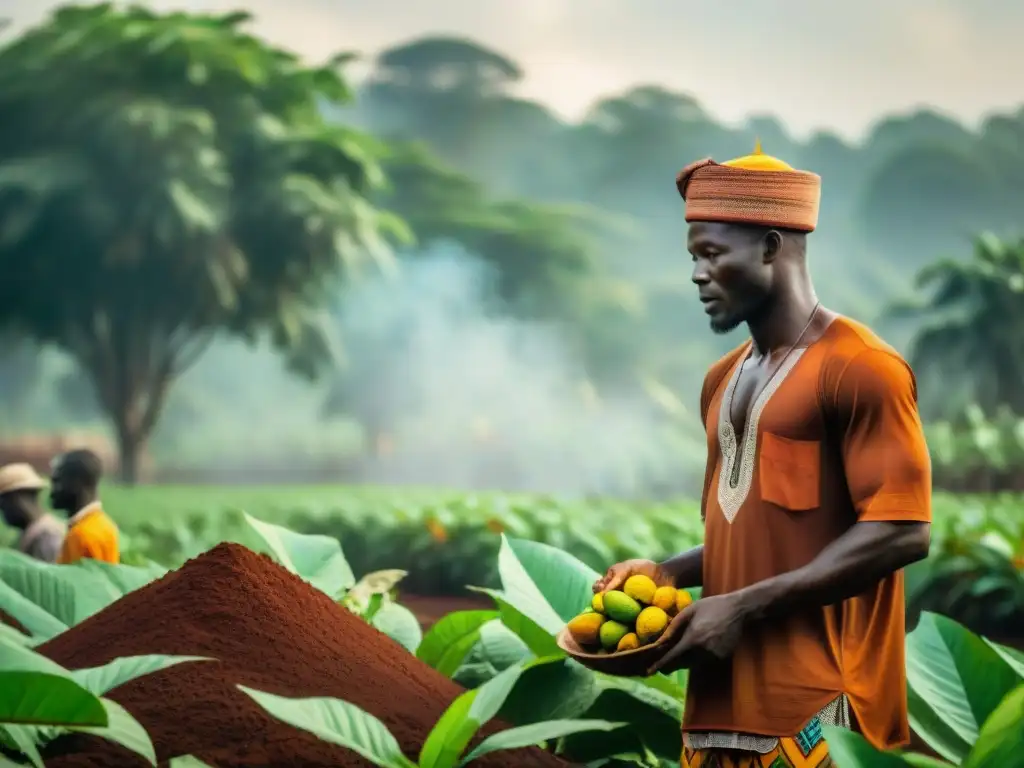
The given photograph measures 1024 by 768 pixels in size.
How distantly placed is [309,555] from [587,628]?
4.07 ft

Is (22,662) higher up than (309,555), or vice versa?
(22,662)

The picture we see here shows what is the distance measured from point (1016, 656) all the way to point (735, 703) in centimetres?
72

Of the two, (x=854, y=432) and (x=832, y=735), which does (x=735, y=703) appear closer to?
(x=832, y=735)

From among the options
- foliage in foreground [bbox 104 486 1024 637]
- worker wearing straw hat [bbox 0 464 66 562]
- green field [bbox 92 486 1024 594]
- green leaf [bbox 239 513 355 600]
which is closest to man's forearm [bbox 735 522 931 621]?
green leaf [bbox 239 513 355 600]

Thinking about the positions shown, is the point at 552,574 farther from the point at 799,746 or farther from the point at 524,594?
the point at 799,746

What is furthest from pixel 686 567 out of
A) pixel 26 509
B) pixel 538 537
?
pixel 538 537

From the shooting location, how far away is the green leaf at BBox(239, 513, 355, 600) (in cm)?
301

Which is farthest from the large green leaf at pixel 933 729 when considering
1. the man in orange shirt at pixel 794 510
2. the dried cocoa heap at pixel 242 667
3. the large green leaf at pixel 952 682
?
the dried cocoa heap at pixel 242 667

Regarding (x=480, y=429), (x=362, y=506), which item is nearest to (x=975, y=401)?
(x=480, y=429)

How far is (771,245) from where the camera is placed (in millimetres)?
1965

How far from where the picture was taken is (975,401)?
63.7ft

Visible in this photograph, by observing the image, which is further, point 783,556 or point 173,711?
point 173,711

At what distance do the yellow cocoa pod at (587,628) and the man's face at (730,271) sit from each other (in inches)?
19.1

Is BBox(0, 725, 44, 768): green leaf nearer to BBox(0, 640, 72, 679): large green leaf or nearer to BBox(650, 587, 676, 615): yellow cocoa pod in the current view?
BBox(0, 640, 72, 679): large green leaf
